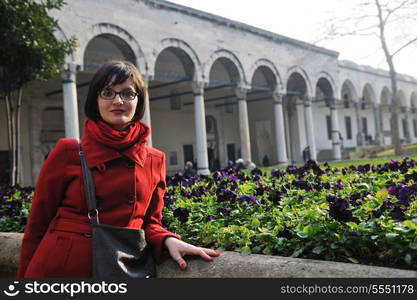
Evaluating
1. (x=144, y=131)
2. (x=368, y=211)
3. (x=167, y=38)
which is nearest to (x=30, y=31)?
(x=144, y=131)

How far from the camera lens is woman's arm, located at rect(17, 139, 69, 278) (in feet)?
6.42

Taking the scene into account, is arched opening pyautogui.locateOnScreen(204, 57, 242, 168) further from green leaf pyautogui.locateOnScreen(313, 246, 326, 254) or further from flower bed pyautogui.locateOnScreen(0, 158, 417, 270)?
green leaf pyautogui.locateOnScreen(313, 246, 326, 254)

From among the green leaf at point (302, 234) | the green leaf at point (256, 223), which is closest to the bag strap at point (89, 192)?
the green leaf at point (302, 234)

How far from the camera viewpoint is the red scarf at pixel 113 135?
1990 millimetres

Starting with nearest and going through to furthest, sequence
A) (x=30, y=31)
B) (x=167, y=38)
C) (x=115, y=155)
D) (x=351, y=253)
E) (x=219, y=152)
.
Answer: (x=115, y=155) → (x=351, y=253) → (x=30, y=31) → (x=167, y=38) → (x=219, y=152)

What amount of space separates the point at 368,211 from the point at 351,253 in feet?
1.84

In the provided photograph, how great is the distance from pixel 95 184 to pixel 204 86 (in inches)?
649

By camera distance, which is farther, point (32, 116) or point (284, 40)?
point (284, 40)

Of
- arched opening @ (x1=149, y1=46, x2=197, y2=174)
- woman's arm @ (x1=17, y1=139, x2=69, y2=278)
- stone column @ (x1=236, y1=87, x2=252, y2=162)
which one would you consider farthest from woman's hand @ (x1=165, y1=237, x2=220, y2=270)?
arched opening @ (x1=149, y1=46, x2=197, y2=174)

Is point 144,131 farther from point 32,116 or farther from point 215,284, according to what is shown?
point 32,116

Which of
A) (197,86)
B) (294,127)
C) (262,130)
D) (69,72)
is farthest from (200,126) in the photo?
(294,127)

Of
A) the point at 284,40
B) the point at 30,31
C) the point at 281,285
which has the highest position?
the point at 284,40

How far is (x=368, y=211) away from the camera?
2621 millimetres

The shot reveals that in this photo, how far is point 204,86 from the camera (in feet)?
59.7
